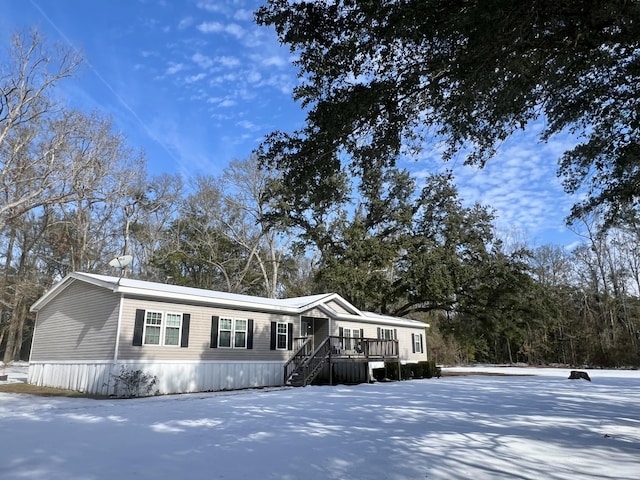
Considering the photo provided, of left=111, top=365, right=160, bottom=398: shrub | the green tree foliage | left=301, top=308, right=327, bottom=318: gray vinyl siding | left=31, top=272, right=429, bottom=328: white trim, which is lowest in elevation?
left=111, top=365, right=160, bottom=398: shrub

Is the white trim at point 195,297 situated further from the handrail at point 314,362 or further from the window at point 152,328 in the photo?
→ the handrail at point 314,362

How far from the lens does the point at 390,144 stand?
676cm

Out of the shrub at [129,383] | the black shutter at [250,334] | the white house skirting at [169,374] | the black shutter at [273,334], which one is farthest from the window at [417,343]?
the shrub at [129,383]

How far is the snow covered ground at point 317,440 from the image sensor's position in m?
4.63

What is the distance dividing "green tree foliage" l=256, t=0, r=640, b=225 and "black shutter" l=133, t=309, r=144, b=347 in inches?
335

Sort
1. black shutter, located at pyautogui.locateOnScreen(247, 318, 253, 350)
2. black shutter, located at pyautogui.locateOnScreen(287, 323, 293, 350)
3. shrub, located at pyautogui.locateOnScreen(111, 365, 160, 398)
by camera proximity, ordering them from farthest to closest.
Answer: black shutter, located at pyautogui.locateOnScreen(287, 323, 293, 350) < black shutter, located at pyautogui.locateOnScreen(247, 318, 253, 350) < shrub, located at pyautogui.locateOnScreen(111, 365, 160, 398)

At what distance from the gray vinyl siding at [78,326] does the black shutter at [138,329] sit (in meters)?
0.56

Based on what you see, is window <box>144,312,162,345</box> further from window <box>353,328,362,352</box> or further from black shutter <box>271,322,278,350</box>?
window <box>353,328,362,352</box>

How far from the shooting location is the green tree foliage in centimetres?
514

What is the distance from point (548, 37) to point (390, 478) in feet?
18.2

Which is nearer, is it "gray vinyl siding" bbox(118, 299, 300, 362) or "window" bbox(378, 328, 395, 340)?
"gray vinyl siding" bbox(118, 299, 300, 362)

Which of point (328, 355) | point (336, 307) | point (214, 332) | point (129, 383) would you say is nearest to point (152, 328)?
point (129, 383)

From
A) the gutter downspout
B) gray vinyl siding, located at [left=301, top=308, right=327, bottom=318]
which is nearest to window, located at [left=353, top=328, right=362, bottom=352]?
gray vinyl siding, located at [left=301, top=308, right=327, bottom=318]

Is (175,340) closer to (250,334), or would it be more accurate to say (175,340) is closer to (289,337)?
(250,334)
